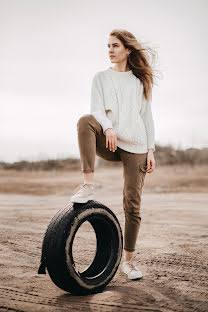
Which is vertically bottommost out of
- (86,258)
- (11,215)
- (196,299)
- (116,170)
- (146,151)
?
(116,170)

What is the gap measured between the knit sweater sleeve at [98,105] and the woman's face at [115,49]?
0.25 meters

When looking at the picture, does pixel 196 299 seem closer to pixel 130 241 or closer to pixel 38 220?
pixel 130 241

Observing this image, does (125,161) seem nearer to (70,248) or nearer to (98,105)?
(98,105)

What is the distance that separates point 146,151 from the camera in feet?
12.5

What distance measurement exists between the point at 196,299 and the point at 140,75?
2110 millimetres

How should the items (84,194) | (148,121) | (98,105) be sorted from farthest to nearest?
(148,121)
(98,105)
(84,194)

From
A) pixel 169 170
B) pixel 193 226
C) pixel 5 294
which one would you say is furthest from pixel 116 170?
pixel 5 294

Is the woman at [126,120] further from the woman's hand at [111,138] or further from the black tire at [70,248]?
the black tire at [70,248]

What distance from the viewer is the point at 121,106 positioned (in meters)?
3.68

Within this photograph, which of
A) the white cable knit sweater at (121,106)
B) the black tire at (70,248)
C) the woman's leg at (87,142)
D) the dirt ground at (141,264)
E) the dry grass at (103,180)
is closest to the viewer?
the dirt ground at (141,264)

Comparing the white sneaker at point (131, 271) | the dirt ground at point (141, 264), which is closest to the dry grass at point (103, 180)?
the dirt ground at point (141, 264)

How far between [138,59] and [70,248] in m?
1.95

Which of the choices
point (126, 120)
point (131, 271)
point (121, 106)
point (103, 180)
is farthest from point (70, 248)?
point (103, 180)

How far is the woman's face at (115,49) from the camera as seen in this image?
149 inches
